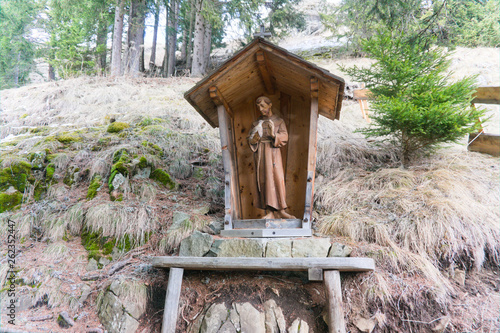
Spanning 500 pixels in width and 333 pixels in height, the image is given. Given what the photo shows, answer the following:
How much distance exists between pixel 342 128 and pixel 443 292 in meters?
5.36

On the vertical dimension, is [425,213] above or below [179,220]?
above

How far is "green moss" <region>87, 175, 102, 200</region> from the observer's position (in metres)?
5.62

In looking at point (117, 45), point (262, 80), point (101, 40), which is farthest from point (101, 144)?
point (101, 40)

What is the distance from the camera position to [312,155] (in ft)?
15.2

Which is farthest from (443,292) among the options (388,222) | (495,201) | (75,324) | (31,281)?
(31,281)

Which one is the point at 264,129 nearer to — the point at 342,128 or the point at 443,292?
the point at 443,292

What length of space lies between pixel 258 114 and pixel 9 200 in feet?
14.4

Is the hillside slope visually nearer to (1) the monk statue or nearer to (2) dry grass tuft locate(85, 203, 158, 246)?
(2) dry grass tuft locate(85, 203, 158, 246)

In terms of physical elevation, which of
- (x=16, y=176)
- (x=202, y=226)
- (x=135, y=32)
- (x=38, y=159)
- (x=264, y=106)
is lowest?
(x=202, y=226)

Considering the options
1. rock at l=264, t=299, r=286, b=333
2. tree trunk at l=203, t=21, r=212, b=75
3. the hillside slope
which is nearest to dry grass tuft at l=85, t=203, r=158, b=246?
the hillside slope

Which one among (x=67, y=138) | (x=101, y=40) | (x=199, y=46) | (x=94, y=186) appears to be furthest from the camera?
(x=101, y=40)

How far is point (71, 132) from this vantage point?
7.46 metres

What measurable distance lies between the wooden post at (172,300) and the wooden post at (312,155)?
1720mm

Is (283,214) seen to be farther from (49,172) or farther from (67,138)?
(67,138)
